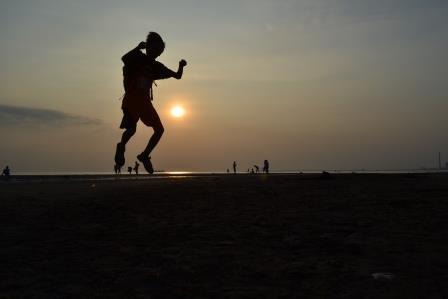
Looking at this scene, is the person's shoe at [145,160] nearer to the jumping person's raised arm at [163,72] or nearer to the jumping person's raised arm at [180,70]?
the jumping person's raised arm at [163,72]

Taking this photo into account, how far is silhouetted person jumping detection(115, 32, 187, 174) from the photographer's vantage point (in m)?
7.81

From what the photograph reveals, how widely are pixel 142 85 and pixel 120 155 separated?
4.19ft

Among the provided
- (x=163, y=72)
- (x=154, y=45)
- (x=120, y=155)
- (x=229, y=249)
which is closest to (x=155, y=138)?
(x=120, y=155)

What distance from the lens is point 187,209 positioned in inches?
559

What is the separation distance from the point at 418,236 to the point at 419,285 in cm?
298

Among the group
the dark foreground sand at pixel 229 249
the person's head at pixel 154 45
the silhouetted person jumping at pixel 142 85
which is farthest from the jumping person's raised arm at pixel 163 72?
the dark foreground sand at pixel 229 249

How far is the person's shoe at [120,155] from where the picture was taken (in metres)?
8.41

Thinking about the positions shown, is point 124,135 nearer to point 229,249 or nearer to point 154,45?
point 154,45

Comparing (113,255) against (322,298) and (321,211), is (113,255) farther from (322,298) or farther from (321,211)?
(321,211)

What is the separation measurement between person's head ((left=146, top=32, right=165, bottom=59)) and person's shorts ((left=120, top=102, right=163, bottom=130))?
822 millimetres

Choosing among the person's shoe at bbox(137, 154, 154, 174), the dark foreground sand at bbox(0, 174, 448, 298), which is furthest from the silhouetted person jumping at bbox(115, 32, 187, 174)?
the dark foreground sand at bbox(0, 174, 448, 298)

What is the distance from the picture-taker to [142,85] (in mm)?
8016

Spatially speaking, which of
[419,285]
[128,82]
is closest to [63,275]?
[128,82]

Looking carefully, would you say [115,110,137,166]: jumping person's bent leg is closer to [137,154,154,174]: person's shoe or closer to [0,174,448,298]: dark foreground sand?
[137,154,154,174]: person's shoe
